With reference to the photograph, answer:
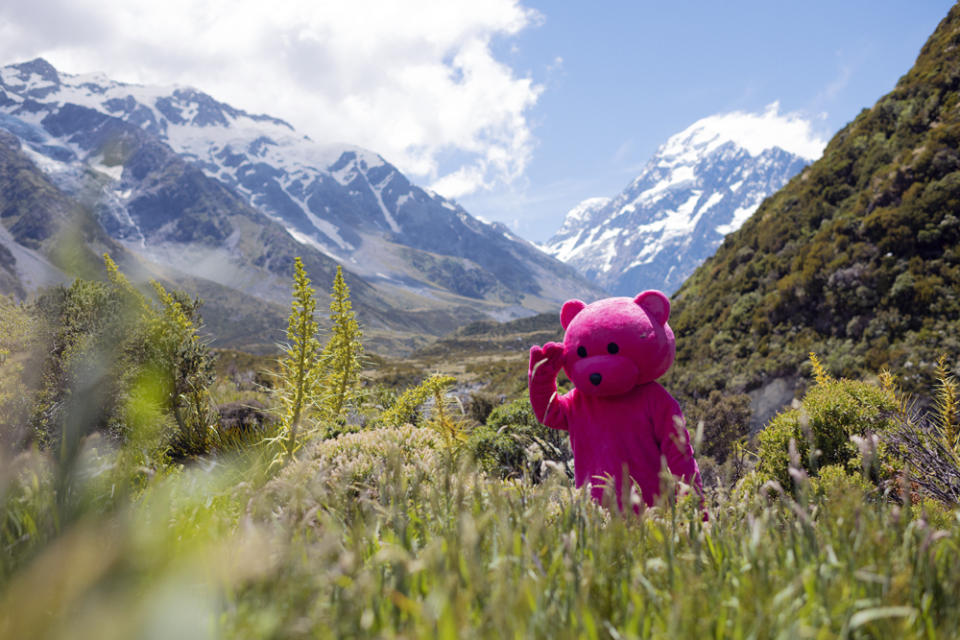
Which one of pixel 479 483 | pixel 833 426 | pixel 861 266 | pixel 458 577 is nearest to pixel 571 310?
pixel 833 426

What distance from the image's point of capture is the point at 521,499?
223cm

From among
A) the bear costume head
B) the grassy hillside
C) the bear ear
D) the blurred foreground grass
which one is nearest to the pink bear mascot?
the bear costume head

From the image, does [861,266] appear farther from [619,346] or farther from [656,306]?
[619,346]

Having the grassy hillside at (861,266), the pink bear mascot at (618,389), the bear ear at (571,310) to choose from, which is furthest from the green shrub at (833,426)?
the grassy hillside at (861,266)

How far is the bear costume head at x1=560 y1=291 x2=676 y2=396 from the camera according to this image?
13.0ft

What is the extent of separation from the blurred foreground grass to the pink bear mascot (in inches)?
82.6

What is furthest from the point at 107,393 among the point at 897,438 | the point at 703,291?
the point at 703,291

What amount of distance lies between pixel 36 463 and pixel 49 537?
50cm

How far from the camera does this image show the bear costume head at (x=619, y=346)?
13.0ft

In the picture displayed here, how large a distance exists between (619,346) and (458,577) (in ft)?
10.2

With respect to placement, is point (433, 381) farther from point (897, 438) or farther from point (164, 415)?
point (897, 438)

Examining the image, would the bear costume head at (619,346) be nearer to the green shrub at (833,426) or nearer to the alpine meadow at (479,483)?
the alpine meadow at (479,483)

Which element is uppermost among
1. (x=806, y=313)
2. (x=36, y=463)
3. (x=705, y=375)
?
(x=806, y=313)

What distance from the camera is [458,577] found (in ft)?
3.97
